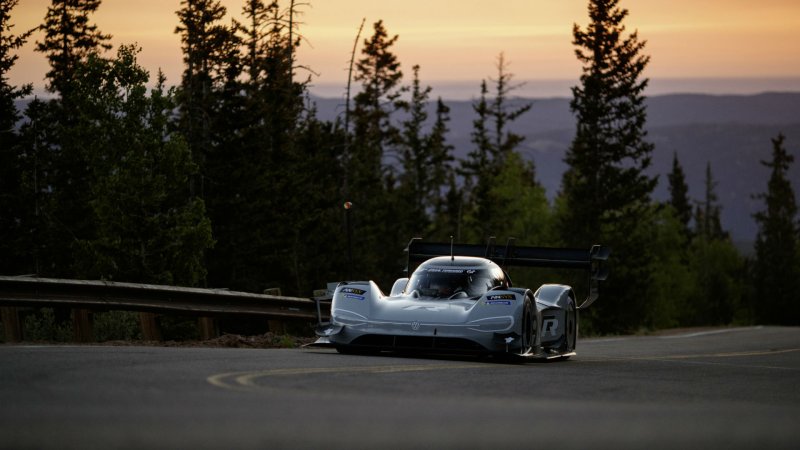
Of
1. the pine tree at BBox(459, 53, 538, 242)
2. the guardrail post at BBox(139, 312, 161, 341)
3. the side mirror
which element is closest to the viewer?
the side mirror

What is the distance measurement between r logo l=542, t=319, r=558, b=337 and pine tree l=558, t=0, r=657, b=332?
48.5 metres

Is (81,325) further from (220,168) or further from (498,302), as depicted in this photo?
(220,168)

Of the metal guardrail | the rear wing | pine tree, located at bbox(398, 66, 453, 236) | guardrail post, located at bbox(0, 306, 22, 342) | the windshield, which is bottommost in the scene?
guardrail post, located at bbox(0, 306, 22, 342)

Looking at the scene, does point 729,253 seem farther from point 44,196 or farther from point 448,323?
point 448,323

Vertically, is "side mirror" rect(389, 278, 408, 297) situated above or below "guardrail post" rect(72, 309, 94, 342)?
above

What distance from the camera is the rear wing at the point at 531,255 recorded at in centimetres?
1789

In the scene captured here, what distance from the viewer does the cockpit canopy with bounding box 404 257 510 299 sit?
15758 mm

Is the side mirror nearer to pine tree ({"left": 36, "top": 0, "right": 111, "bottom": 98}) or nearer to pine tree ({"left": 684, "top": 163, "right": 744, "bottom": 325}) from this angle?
pine tree ({"left": 36, "top": 0, "right": 111, "bottom": 98})

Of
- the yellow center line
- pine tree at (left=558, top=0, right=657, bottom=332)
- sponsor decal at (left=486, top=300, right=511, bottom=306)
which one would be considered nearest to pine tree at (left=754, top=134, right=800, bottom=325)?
pine tree at (left=558, top=0, right=657, bottom=332)

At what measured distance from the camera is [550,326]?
16.7m

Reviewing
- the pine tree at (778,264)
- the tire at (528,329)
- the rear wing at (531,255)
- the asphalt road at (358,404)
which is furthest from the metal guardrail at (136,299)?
the pine tree at (778,264)

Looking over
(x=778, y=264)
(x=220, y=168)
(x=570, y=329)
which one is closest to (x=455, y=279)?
(x=570, y=329)

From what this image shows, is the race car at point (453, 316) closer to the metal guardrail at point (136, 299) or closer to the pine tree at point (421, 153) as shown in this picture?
the metal guardrail at point (136, 299)

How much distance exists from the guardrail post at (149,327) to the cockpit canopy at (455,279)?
375cm
